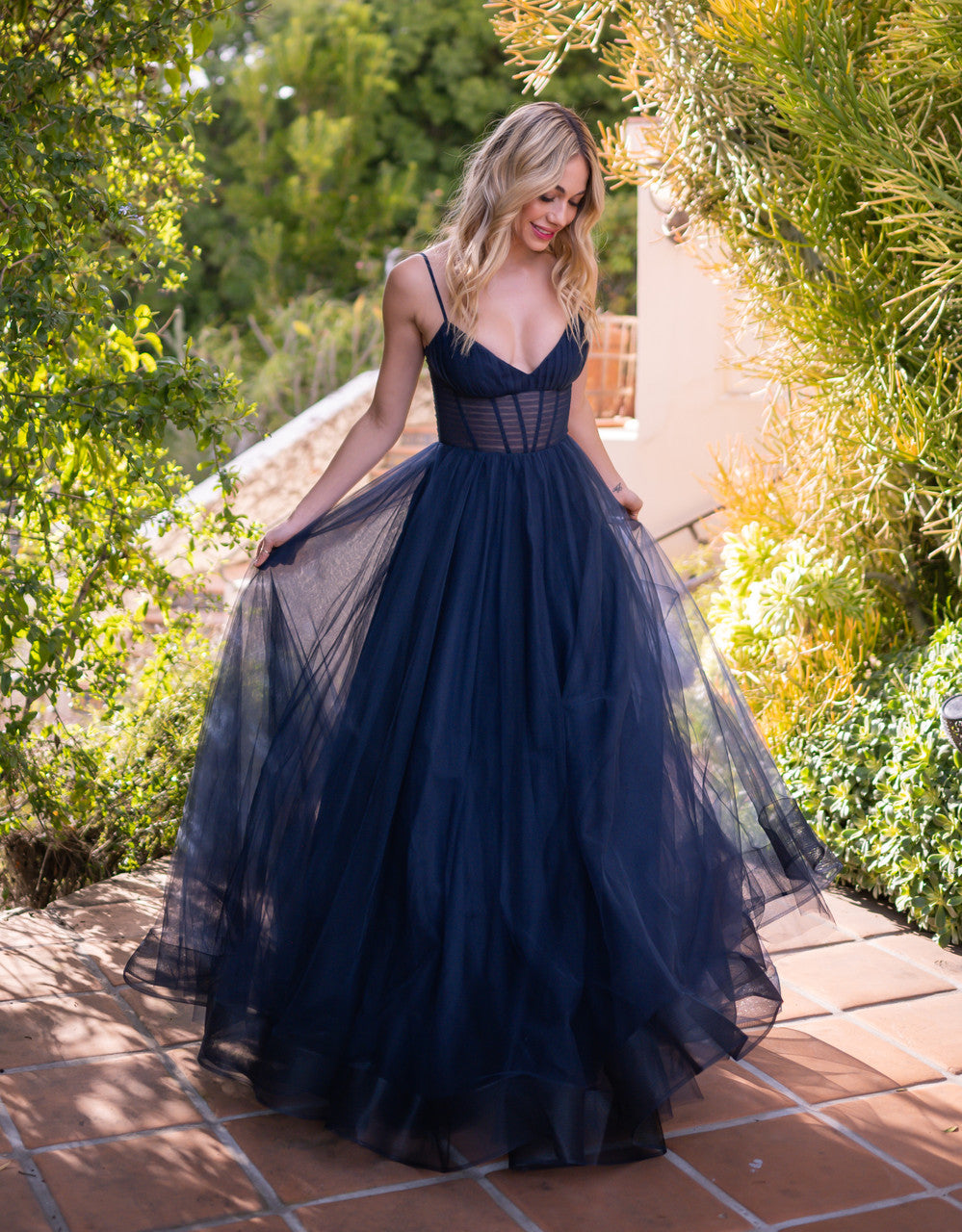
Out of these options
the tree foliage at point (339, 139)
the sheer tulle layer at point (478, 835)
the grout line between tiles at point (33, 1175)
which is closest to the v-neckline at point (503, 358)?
the sheer tulle layer at point (478, 835)

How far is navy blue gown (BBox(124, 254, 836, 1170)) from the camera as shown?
2.07 m

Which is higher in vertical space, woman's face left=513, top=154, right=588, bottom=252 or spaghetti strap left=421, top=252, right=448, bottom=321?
woman's face left=513, top=154, right=588, bottom=252

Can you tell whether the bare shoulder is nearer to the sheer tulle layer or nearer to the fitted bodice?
the fitted bodice

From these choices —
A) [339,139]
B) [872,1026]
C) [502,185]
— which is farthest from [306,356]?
[872,1026]

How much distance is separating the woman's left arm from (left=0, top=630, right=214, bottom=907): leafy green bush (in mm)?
1427

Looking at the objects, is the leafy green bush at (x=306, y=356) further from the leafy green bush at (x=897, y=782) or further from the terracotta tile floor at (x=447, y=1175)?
the terracotta tile floor at (x=447, y=1175)

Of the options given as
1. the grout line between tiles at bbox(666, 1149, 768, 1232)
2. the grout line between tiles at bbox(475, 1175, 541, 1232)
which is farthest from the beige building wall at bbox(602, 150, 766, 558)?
the grout line between tiles at bbox(475, 1175, 541, 1232)

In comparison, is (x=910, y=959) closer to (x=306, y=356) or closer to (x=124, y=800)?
(x=124, y=800)

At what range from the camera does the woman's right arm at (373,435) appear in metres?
2.48

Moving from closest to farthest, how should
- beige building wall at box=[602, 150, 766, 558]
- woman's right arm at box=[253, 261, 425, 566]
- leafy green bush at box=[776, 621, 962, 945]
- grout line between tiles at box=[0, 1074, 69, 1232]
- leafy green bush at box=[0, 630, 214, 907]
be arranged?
grout line between tiles at box=[0, 1074, 69, 1232], woman's right arm at box=[253, 261, 425, 566], leafy green bush at box=[776, 621, 962, 945], leafy green bush at box=[0, 630, 214, 907], beige building wall at box=[602, 150, 766, 558]

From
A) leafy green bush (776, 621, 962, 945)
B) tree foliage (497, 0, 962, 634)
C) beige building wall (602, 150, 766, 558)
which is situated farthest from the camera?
beige building wall (602, 150, 766, 558)

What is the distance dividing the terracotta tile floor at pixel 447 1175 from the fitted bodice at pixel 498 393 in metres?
1.25

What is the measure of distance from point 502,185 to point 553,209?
11 centimetres

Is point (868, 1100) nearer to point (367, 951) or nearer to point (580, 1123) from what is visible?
point (580, 1123)
